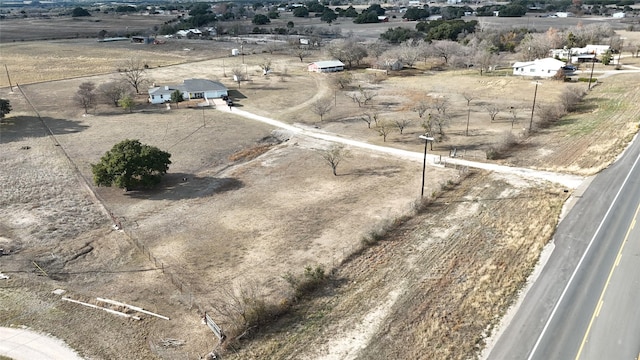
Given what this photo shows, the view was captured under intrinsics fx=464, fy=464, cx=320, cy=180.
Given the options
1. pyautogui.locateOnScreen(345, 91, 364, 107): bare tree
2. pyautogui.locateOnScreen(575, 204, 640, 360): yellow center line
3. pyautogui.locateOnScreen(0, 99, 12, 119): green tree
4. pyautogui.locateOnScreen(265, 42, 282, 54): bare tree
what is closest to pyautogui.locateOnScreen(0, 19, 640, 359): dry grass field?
pyautogui.locateOnScreen(0, 99, 12, 119): green tree

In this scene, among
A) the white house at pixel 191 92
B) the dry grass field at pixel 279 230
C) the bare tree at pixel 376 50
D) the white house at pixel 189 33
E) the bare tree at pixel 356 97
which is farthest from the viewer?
the white house at pixel 189 33

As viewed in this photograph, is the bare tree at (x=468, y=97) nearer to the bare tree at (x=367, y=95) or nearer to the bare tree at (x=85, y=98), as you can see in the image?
the bare tree at (x=367, y=95)

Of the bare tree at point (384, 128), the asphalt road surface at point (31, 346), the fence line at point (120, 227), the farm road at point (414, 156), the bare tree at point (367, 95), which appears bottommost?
the asphalt road surface at point (31, 346)

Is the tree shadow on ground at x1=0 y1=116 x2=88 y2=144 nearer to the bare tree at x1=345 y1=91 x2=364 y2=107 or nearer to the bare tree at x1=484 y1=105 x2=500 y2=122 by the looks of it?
the bare tree at x1=345 y1=91 x2=364 y2=107

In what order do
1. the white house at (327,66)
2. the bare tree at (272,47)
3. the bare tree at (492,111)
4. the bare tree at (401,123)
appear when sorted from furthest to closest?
the bare tree at (272,47) → the white house at (327,66) → the bare tree at (492,111) → the bare tree at (401,123)

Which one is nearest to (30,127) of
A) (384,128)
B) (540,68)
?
(384,128)

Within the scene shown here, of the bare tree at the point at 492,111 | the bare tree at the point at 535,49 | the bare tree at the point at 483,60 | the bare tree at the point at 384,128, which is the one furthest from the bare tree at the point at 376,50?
the bare tree at the point at 384,128
